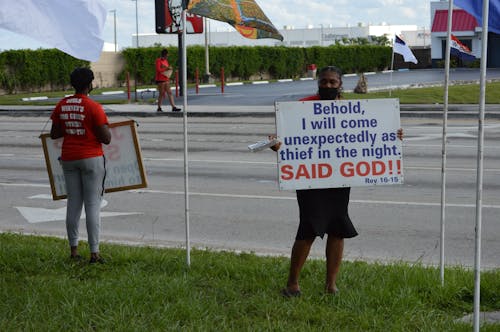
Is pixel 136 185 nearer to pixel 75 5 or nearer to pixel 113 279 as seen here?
pixel 113 279

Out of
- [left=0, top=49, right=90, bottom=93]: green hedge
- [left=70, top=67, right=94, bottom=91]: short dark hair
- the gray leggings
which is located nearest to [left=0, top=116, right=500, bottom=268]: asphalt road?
Result: the gray leggings

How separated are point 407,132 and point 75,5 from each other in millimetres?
14990

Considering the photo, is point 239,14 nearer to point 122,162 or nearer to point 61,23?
point 61,23

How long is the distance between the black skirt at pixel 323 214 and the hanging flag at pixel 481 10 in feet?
5.19

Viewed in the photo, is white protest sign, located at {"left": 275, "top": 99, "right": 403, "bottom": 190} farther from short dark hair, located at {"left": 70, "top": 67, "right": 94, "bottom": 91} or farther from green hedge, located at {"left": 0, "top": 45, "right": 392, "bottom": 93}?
green hedge, located at {"left": 0, "top": 45, "right": 392, "bottom": 93}

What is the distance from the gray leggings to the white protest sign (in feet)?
6.06

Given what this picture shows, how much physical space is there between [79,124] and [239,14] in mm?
1617

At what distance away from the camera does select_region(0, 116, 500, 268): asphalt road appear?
29.6 feet

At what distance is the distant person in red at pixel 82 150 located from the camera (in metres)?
7.61

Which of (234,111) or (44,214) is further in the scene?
(234,111)

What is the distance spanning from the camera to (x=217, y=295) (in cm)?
668

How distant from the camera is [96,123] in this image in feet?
24.9

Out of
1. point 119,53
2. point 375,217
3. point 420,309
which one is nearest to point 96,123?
point 420,309

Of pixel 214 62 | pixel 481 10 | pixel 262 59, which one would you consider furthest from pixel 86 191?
pixel 262 59
